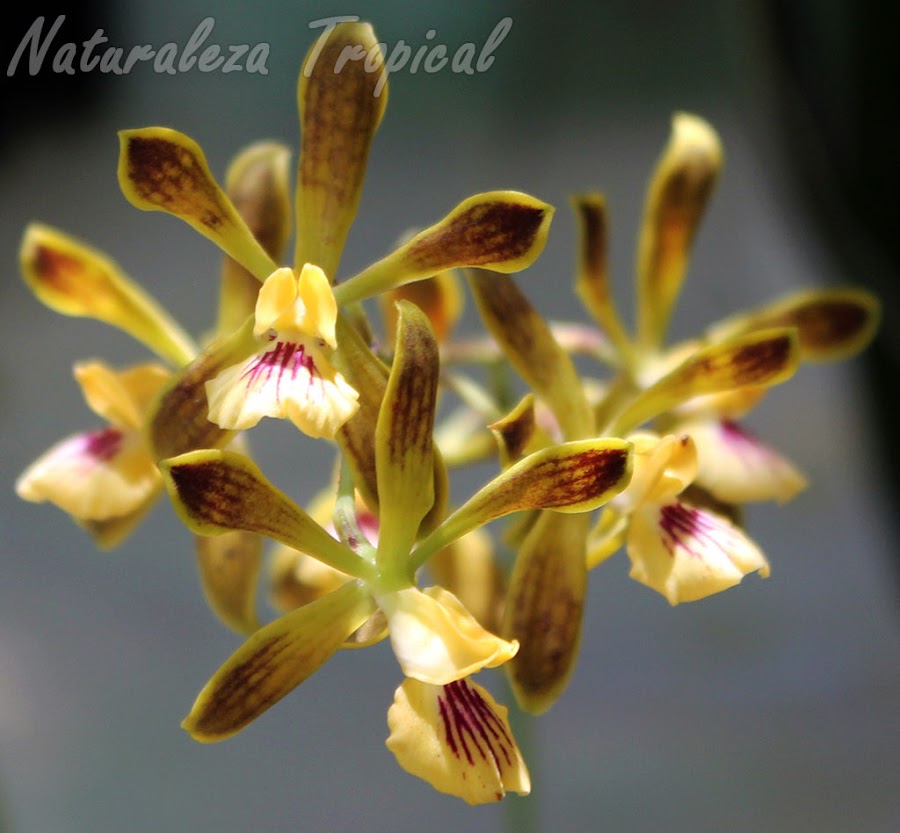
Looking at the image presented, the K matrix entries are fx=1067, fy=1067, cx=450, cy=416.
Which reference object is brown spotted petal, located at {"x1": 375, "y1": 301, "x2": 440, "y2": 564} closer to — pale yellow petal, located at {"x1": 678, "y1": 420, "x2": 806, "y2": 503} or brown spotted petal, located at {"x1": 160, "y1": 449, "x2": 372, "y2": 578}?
brown spotted petal, located at {"x1": 160, "y1": 449, "x2": 372, "y2": 578}

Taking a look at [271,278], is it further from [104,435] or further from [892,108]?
[892,108]

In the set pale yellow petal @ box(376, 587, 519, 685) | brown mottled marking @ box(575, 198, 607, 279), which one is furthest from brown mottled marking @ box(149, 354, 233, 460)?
brown mottled marking @ box(575, 198, 607, 279)

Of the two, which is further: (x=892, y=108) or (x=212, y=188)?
(x=892, y=108)

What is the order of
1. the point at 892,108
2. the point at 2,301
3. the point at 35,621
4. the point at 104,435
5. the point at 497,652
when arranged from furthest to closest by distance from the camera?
A: 1. the point at 2,301
2. the point at 35,621
3. the point at 892,108
4. the point at 104,435
5. the point at 497,652

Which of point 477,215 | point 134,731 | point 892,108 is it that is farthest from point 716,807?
point 477,215

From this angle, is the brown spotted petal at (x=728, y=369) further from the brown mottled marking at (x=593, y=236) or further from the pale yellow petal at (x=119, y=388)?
the pale yellow petal at (x=119, y=388)

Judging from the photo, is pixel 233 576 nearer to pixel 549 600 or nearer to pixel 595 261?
pixel 549 600

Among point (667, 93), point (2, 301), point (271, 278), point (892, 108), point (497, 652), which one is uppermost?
point (667, 93)
